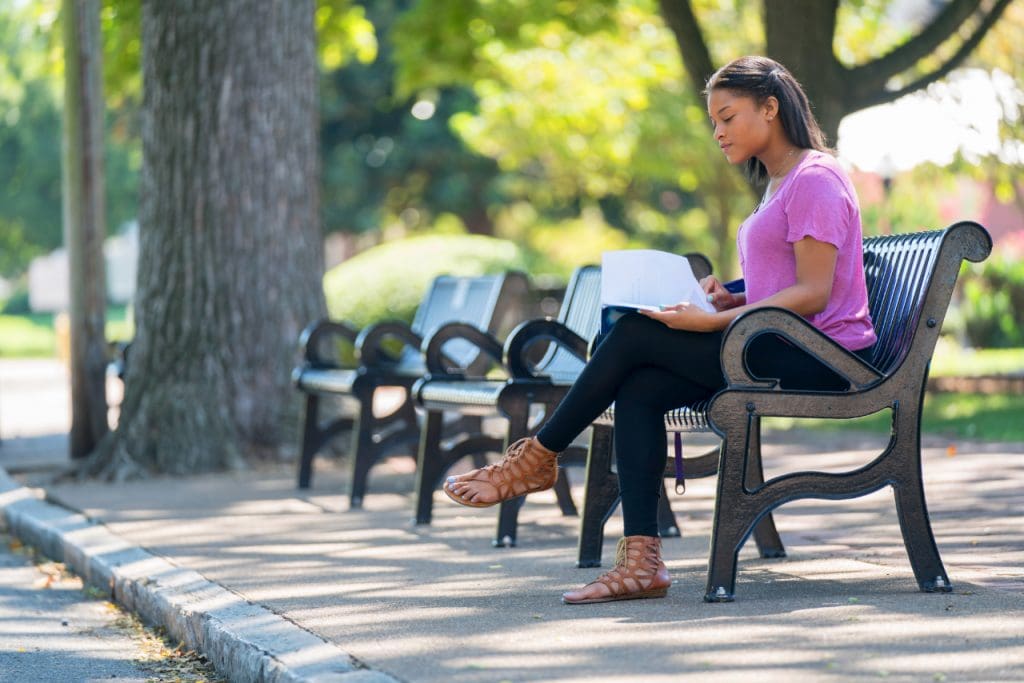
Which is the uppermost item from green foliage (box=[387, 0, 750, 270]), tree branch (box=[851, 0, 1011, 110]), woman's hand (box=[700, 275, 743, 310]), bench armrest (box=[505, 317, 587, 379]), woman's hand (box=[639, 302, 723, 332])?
green foliage (box=[387, 0, 750, 270])

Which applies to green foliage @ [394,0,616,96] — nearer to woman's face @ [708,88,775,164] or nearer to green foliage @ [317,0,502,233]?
woman's face @ [708,88,775,164]

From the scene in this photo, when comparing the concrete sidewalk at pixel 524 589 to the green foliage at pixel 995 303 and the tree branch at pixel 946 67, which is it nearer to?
the tree branch at pixel 946 67

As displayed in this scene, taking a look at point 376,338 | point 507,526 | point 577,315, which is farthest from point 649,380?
point 376,338

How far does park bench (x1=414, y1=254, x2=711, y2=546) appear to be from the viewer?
6.61 meters

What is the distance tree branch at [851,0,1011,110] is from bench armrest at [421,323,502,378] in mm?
6746

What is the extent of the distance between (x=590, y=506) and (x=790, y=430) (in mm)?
7108

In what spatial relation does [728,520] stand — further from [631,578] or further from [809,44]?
[809,44]

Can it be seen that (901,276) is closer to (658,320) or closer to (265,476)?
(658,320)

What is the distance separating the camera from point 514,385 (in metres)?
6.68

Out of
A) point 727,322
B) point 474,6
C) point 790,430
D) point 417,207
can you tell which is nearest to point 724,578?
point 727,322

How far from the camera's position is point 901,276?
5340 mm

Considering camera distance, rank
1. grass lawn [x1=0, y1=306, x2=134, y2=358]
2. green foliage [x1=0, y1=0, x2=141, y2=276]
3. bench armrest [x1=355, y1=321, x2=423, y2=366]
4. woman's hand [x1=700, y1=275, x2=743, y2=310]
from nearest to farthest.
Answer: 1. woman's hand [x1=700, y1=275, x2=743, y2=310]
2. bench armrest [x1=355, y1=321, x2=423, y2=366]
3. grass lawn [x1=0, y1=306, x2=134, y2=358]
4. green foliage [x1=0, y1=0, x2=141, y2=276]

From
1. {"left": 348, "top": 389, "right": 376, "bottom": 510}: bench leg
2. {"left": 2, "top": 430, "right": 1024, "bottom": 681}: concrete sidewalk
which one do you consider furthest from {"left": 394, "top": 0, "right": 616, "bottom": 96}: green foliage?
{"left": 348, "top": 389, "right": 376, "bottom": 510}: bench leg

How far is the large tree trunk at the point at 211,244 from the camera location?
10445mm
